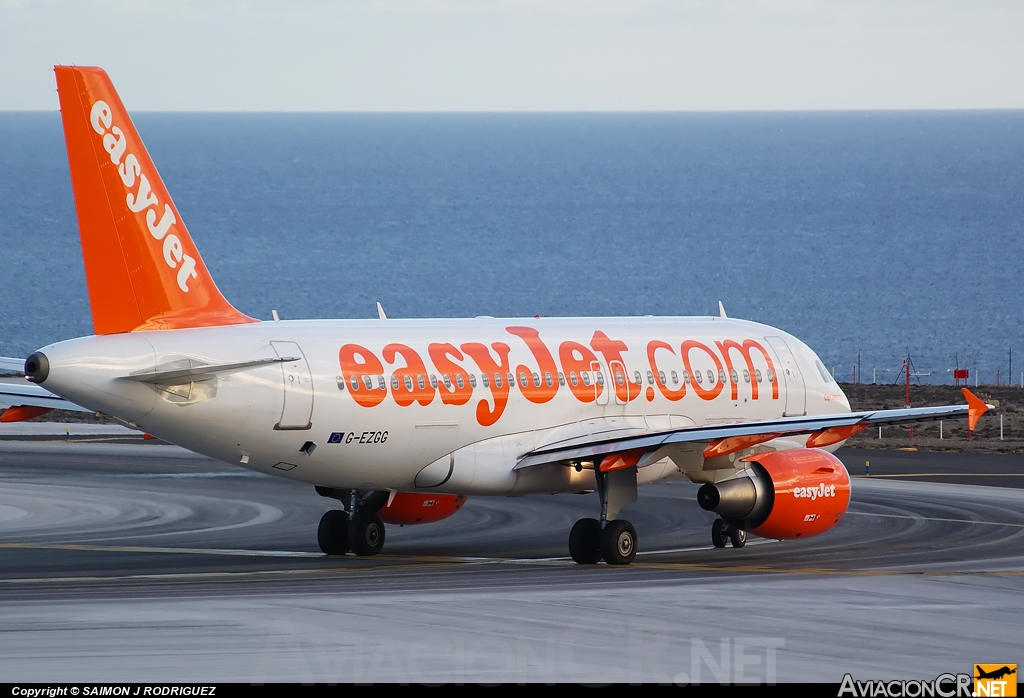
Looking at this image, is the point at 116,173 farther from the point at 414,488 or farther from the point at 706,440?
the point at 706,440

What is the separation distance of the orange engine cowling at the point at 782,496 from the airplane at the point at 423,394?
1.6 inches

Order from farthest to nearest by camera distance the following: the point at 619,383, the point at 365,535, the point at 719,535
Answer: the point at 719,535, the point at 619,383, the point at 365,535

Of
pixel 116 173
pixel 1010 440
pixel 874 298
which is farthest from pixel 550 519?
pixel 874 298

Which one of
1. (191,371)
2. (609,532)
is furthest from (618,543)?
(191,371)

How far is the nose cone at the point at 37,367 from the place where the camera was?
24141 mm

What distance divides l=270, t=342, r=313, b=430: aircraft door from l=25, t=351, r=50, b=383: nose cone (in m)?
4.16

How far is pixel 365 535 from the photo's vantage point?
1222 inches

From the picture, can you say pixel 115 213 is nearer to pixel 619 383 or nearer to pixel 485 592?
pixel 485 592

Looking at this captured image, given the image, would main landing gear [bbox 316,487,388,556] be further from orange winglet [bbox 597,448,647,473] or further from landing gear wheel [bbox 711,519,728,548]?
landing gear wheel [bbox 711,519,728,548]

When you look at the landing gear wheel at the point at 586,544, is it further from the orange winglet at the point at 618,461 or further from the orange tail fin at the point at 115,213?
the orange tail fin at the point at 115,213

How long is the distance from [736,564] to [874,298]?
4478 inches

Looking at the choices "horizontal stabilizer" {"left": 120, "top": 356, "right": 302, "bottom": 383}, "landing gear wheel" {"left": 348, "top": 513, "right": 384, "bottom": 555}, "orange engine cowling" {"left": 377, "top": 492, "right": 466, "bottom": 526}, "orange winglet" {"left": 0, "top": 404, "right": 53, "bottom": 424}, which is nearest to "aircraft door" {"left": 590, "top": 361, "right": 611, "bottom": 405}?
"orange engine cowling" {"left": 377, "top": 492, "right": 466, "bottom": 526}

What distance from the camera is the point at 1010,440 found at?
5344 cm

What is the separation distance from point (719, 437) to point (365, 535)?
7.23 m
